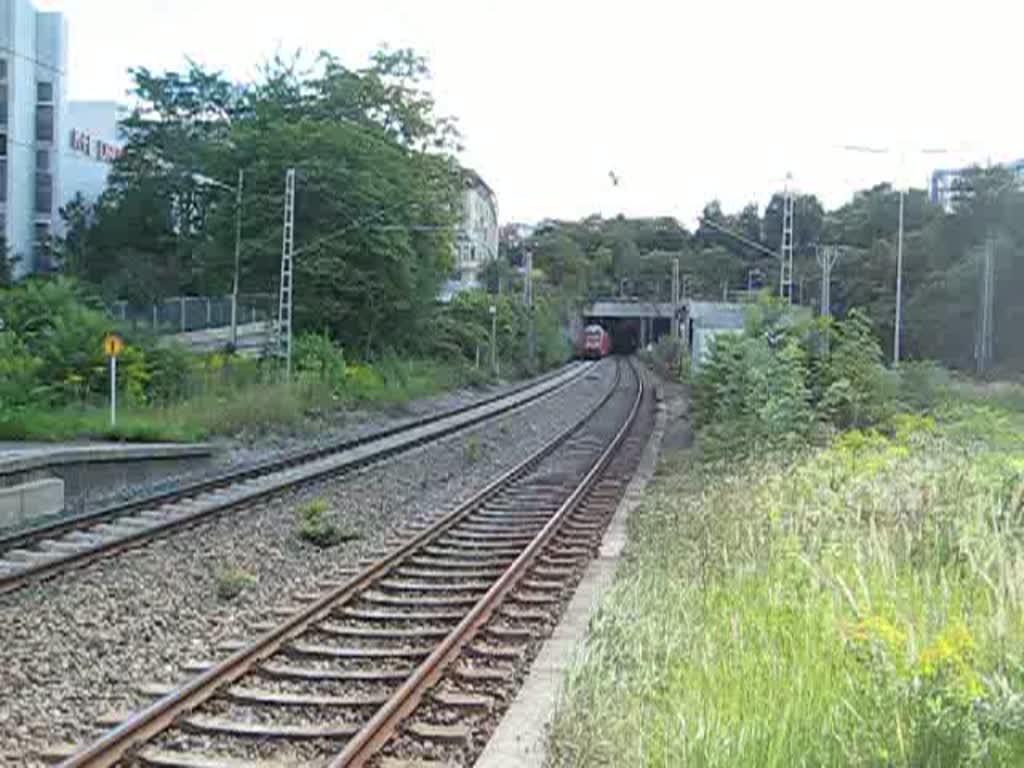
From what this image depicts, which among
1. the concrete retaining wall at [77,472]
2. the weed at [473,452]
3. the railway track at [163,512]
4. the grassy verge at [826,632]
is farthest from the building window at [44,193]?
the grassy verge at [826,632]

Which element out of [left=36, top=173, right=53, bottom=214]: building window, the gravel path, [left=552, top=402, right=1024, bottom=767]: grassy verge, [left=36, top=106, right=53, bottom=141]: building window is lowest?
the gravel path

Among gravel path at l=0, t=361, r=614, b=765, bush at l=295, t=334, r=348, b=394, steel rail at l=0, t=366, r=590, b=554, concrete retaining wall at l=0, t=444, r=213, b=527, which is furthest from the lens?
bush at l=295, t=334, r=348, b=394

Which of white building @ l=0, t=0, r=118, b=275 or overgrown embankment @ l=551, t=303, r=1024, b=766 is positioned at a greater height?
white building @ l=0, t=0, r=118, b=275

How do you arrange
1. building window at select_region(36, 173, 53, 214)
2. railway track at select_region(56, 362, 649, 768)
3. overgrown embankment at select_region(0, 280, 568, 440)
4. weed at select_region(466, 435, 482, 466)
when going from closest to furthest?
1. railway track at select_region(56, 362, 649, 768)
2. overgrown embankment at select_region(0, 280, 568, 440)
3. weed at select_region(466, 435, 482, 466)
4. building window at select_region(36, 173, 53, 214)

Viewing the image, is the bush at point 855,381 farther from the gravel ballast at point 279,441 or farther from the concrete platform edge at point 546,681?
the gravel ballast at point 279,441

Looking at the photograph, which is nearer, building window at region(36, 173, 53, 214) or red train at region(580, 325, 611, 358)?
building window at region(36, 173, 53, 214)

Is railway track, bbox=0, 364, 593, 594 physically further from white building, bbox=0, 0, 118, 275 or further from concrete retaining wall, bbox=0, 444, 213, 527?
white building, bbox=0, 0, 118, 275

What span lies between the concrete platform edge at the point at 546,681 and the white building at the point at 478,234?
231ft

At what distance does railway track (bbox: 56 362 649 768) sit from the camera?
22.0 ft

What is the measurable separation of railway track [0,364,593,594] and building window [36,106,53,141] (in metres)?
45.9

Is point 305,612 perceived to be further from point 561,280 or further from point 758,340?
point 561,280

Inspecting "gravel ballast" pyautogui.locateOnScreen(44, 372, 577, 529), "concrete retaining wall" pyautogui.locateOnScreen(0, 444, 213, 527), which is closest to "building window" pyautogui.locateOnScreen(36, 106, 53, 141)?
"gravel ballast" pyautogui.locateOnScreen(44, 372, 577, 529)

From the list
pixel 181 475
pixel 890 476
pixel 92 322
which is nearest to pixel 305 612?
pixel 890 476

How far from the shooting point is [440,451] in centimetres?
2514
